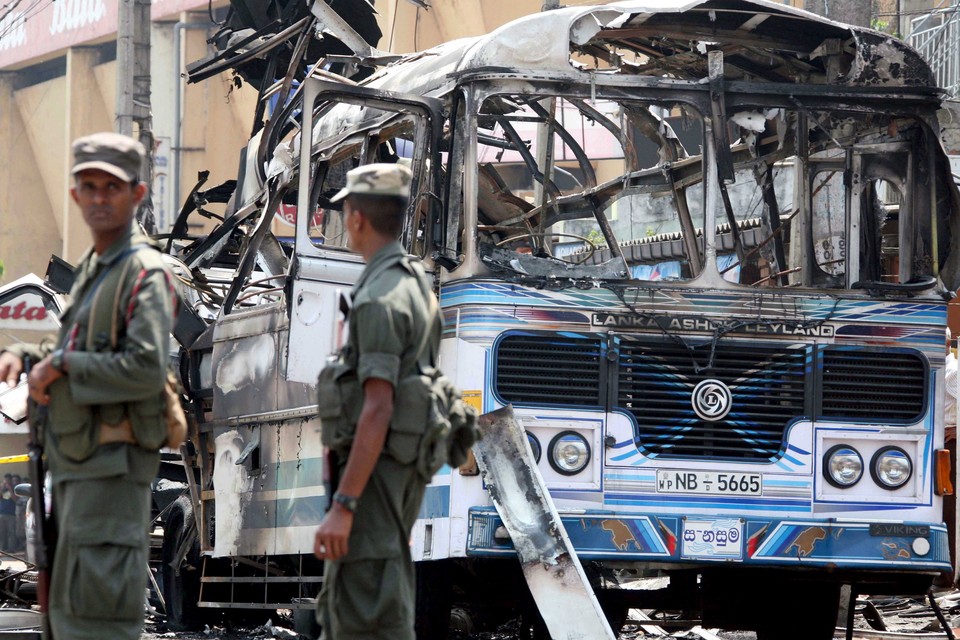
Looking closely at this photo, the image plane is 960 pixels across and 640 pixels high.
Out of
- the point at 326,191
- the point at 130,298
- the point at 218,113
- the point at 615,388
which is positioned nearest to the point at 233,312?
the point at 326,191

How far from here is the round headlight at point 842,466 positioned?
816 cm

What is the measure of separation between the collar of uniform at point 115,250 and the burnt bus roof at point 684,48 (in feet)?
10.6

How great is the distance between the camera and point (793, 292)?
816 cm

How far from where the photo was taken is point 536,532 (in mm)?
7570

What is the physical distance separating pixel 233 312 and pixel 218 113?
2570 centimetres

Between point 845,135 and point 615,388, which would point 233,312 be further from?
point 845,135


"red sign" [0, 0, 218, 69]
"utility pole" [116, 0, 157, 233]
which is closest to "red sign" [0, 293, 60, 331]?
"utility pole" [116, 0, 157, 233]

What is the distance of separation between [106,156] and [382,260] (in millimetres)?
896

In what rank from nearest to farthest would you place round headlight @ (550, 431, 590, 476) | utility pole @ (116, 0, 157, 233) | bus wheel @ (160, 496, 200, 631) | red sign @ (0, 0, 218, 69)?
round headlight @ (550, 431, 590, 476)
bus wheel @ (160, 496, 200, 631)
utility pole @ (116, 0, 157, 233)
red sign @ (0, 0, 218, 69)

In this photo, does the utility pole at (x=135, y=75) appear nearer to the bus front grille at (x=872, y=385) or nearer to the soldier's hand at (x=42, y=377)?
the bus front grille at (x=872, y=385)

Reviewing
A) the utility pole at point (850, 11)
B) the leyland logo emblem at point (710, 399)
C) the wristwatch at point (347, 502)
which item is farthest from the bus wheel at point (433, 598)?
the utility pole at point (850, 11)

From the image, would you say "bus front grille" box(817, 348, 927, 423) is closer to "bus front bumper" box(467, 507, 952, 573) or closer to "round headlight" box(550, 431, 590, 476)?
"bus front bumper" box(467, 507, 952, 573)

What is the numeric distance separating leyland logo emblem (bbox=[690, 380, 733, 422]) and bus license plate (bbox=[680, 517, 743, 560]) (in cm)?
51

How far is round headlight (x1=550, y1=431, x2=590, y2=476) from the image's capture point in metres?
7.93
